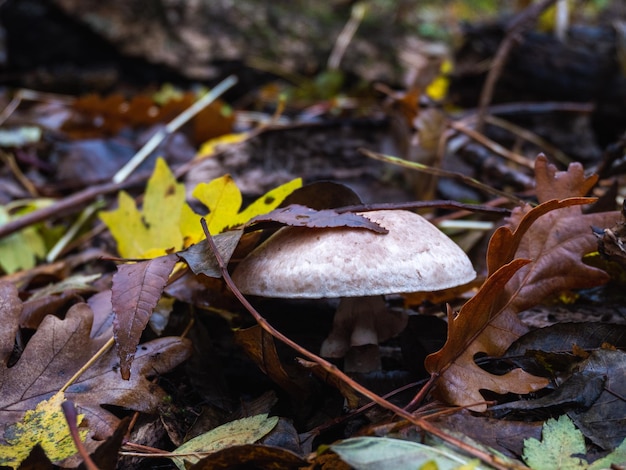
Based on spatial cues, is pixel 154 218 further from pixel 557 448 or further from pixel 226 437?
pixel 557 448

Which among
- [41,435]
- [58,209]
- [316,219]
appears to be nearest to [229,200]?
[316,219]

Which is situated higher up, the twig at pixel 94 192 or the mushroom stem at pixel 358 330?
the mushroom stem at pixel 358 330

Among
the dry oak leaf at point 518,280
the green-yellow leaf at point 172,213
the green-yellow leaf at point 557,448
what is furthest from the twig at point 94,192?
the green-yellow leaf at point 557,448

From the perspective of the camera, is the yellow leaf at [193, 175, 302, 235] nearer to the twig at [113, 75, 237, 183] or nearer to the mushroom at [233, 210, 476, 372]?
the mushroom at [233, 210, 476, 372]

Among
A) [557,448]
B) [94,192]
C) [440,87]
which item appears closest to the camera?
[557,448]

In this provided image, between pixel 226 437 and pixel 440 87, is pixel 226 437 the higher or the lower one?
the lower one

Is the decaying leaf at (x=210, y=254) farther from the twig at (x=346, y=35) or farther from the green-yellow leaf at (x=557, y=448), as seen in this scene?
the twig at (x=346, y=35)

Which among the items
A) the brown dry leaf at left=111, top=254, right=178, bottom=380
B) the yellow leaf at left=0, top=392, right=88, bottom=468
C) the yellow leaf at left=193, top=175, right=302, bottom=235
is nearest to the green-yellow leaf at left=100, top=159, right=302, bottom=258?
the yellow leaf at left=193, top=175, right=302, bottom=235

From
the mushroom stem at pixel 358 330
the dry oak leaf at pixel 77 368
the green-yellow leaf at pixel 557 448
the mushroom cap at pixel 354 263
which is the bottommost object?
the dry oak leaf at pixel 77 368
